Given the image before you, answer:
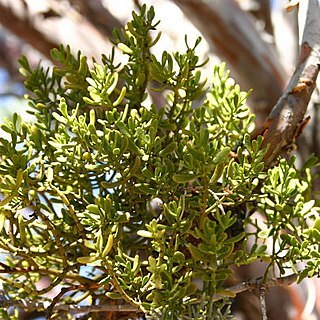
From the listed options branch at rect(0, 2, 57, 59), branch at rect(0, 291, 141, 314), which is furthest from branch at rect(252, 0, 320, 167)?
branch at rect(0, 2, 57, 59)

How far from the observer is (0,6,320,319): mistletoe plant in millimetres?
414

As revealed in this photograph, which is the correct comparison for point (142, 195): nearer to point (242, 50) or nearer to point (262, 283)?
point (262, 283)

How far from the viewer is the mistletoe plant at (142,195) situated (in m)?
0.41

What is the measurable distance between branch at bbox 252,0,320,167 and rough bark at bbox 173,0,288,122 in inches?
22.2

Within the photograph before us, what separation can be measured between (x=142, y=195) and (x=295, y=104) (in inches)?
7.0

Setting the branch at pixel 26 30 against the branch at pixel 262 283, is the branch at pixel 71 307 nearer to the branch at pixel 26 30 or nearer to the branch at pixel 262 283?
the branch at pixel 262 283

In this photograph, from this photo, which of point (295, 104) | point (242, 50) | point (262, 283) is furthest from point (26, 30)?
point (262, 283)

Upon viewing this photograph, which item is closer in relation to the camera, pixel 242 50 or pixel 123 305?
pixel 123 305

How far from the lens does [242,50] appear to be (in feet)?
3.96

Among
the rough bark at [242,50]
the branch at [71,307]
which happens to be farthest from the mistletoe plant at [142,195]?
the rough bark at [242,50]

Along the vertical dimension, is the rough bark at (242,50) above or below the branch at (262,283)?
above

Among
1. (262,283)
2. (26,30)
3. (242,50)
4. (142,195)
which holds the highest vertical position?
(26,30)

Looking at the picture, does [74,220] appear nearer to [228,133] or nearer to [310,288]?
[228,133]

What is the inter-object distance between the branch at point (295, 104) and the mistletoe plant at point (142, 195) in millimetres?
26
